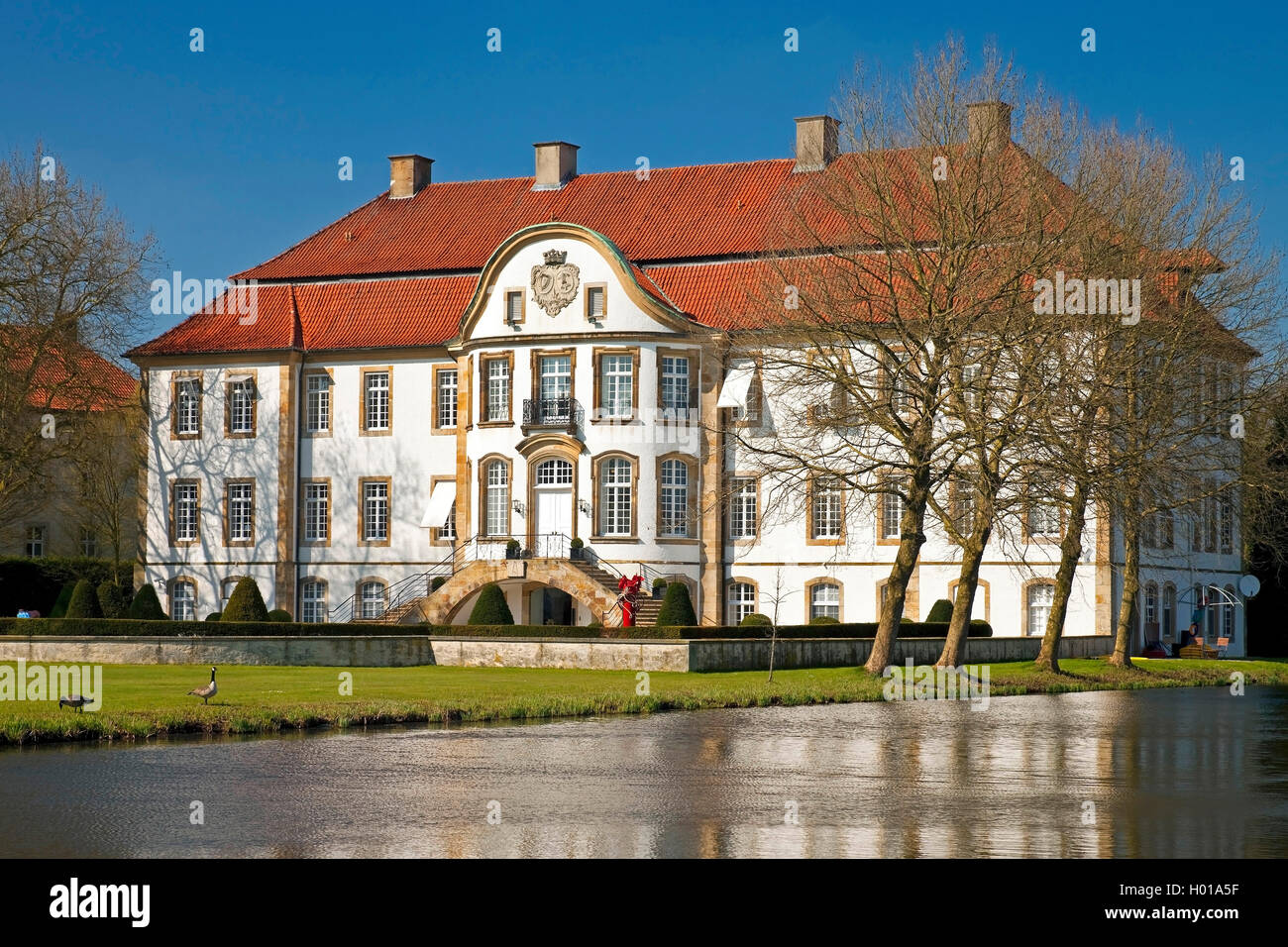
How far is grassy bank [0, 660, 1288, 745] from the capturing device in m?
21.6

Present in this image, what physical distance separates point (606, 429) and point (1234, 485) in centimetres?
1746

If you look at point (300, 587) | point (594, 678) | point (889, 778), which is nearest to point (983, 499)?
point (594, 678)

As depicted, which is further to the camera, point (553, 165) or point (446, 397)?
point (553, 165)

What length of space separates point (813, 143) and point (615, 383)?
34.4 feet

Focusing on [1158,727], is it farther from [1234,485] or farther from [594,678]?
[1234,485]

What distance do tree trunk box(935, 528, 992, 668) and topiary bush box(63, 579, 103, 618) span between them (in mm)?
19962

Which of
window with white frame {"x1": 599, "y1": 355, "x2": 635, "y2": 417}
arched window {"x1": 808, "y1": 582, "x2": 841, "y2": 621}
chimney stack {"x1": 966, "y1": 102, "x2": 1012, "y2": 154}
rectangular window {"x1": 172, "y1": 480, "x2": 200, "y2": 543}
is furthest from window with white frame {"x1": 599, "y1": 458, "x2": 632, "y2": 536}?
chimney stack {"x1": 966, "y1": 102, "x2": 1012, "y2": 154}

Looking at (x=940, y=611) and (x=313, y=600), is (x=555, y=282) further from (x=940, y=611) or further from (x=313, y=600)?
(x=940, y=611)

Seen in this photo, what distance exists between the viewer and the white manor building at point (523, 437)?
1913 inches

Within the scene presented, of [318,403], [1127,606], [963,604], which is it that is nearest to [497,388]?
[318,403]

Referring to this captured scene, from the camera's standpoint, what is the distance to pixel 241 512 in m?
54.7

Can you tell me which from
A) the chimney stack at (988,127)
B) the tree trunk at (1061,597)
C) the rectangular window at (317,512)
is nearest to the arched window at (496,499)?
the rectangular window at (317,512)

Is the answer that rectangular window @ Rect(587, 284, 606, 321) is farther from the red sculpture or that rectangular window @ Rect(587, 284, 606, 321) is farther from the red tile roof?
the red tile roof

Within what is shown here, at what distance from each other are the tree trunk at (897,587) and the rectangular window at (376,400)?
2268cm
